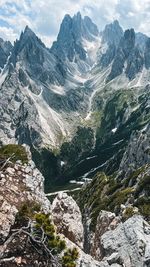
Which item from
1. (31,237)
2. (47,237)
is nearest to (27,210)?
(47,237)

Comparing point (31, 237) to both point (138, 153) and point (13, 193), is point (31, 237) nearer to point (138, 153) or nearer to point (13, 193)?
point (13, 193)

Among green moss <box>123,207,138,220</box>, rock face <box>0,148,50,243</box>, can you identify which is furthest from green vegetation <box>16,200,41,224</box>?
green moss <box>123,207,138,220</box>

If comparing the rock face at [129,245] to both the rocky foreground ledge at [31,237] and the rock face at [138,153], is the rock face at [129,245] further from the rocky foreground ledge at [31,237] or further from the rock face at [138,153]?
the rock face at [138,153]

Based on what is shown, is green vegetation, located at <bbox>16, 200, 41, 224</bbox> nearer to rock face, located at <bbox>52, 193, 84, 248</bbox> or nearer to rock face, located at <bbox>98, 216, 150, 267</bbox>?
rock face, located at <bbox>98, 216, 150, 267</bbox>

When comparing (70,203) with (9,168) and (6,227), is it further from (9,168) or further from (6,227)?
(6,227)

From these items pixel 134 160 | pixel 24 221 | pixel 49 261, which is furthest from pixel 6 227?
pixel 134 160

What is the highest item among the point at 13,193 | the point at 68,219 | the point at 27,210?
the point at 68,219

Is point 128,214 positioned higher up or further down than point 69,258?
higher up
